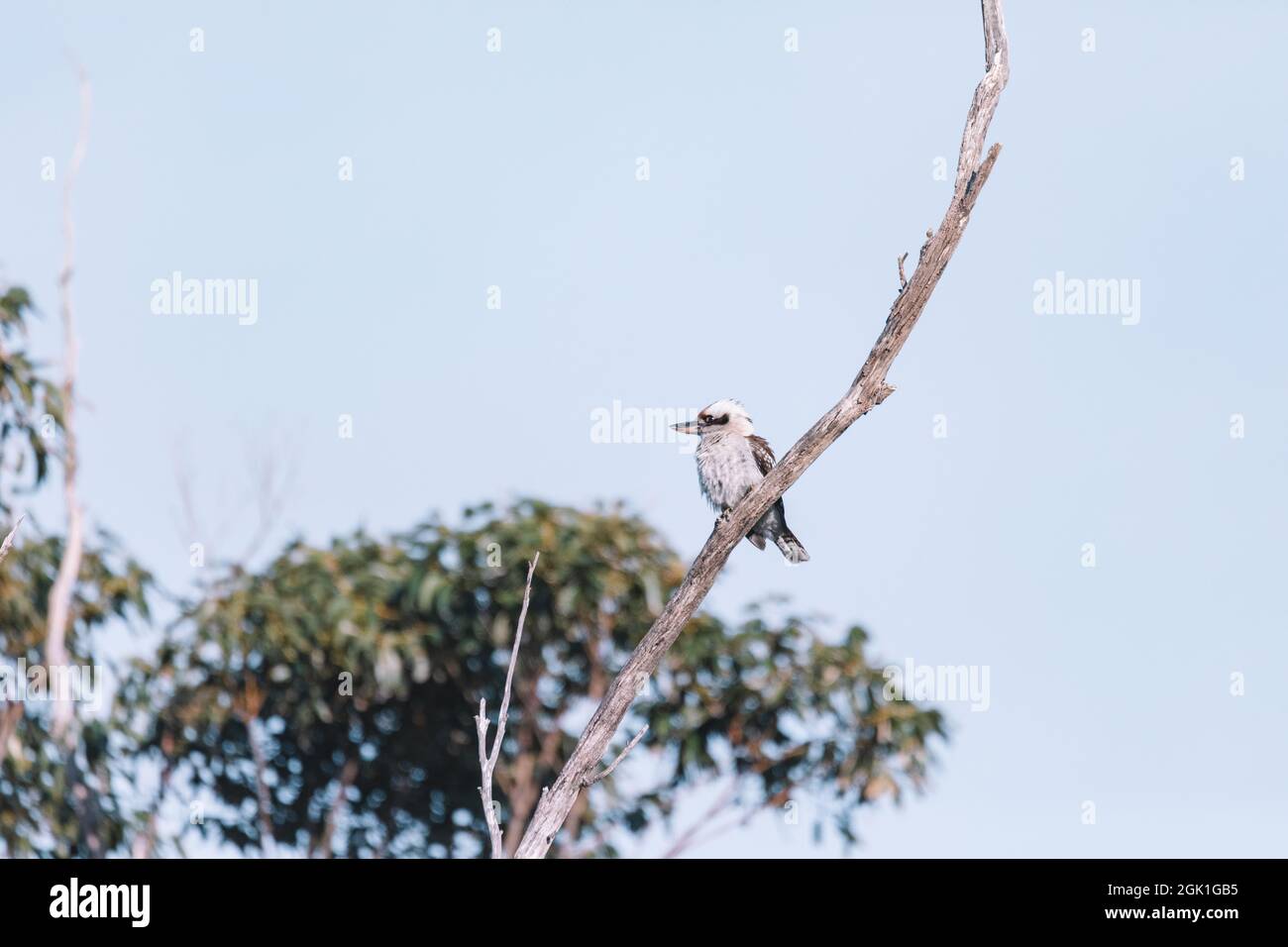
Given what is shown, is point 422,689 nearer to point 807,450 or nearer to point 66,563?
point 66,563

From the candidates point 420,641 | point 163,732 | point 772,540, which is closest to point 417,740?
point 420,641

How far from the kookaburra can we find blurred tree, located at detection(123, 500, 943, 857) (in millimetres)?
3013

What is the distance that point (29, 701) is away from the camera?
11344 millimetres

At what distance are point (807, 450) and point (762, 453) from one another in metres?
3.81

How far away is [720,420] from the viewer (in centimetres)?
856

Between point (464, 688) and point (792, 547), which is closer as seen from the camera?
point (792, 547)

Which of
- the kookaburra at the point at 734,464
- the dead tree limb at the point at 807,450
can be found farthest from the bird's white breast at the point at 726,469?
the dead tree limb at the point at 807,450

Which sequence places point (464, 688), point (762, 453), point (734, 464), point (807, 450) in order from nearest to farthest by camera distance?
point (807, 450) → point (734, 464) → point (762, 453) → point (464, 688)

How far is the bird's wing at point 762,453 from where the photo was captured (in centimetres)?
813

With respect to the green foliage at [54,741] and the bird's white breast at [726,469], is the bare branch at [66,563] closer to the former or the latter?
the green foliage at [54,741]

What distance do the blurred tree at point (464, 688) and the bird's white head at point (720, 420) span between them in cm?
293

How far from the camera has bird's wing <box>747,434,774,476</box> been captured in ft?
26.7

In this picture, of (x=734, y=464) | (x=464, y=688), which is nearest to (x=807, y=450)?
(x=734, y=464)

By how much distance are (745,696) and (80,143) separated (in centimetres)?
722
